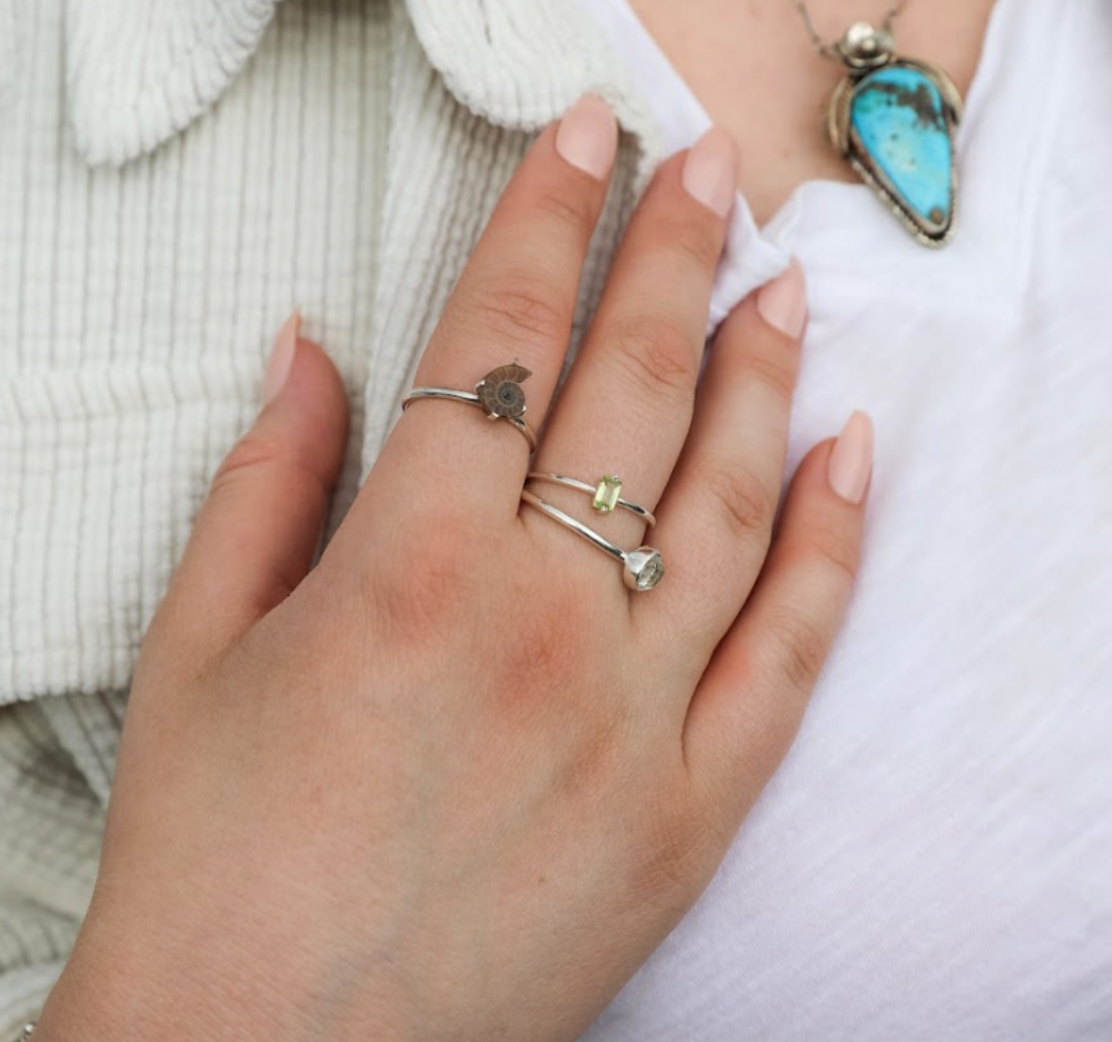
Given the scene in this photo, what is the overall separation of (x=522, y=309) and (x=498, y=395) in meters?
0.06

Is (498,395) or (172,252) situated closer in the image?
(498,395)

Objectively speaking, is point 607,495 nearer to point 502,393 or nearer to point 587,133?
point 502,393

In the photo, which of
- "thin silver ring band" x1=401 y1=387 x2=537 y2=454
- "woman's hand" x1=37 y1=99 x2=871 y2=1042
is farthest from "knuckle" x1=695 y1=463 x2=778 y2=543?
"thin silver ring band" x1=401 y1=387 x2=537 y2=454

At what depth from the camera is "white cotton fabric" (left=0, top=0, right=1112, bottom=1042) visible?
61 centimetres

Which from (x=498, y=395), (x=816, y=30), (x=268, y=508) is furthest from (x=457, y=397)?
(x=816, y=30)

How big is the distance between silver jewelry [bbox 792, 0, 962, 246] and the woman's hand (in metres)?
0.08

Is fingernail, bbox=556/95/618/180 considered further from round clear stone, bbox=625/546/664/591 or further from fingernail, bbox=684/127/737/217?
round clear stone, bbox=625/546/664/591

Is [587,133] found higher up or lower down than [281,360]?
higher up

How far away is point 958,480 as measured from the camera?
633 millimetres

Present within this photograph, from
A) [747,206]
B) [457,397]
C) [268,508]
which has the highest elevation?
[747,206]

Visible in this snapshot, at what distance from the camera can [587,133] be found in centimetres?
62

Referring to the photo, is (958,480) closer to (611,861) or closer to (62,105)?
(611,861)

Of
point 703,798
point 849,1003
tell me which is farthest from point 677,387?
point 849,1003

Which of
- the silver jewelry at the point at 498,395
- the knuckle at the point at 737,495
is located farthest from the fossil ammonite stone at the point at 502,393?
the knuckle at the point at 737,495
